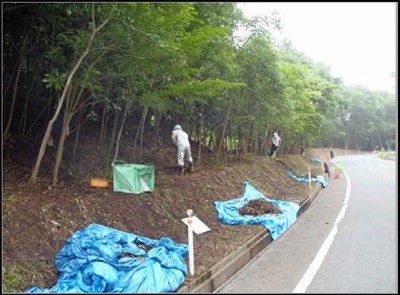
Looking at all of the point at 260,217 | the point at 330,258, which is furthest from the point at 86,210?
the point at 330,258

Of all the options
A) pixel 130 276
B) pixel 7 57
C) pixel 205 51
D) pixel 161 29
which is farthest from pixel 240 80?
pixel 130 276

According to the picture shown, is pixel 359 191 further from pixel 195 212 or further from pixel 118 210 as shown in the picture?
pixel 118 210

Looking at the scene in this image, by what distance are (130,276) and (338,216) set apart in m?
7.37

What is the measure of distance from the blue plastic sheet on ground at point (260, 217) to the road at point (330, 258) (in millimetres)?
199

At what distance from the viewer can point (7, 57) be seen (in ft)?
28.0

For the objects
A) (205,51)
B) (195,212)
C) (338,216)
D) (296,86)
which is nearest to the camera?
(195,212)

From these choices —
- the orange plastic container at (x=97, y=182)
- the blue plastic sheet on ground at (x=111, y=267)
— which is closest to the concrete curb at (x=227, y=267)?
the blue plastic sheet on ground at (x=111, y=267)

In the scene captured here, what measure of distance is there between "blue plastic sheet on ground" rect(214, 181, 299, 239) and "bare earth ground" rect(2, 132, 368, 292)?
0.70ft

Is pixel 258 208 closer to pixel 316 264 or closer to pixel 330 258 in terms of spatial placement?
pixel 330 258

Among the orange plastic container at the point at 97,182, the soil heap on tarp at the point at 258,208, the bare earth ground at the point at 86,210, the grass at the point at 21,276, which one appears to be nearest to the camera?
the grass at the point at 21,276

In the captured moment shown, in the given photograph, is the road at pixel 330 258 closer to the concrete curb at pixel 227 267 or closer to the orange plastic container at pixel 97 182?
the concrete curb at pixel 227 267

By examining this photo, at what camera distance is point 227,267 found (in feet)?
18.6

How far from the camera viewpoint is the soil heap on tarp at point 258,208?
8742 mm

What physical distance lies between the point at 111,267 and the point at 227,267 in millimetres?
1987
